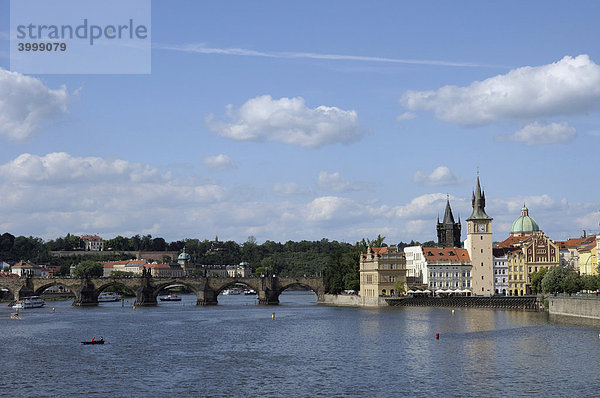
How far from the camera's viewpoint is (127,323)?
401ft

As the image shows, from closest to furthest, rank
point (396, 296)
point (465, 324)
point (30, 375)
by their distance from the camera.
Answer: point (30, 375), point (465, 324), point (396, 296)

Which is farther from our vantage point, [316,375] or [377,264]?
[377,264]

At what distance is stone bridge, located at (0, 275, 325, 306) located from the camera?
191 m

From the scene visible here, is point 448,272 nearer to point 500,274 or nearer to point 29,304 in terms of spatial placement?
point 500,274

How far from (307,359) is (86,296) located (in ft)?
413

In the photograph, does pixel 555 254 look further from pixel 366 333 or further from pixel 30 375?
pixel 30 375

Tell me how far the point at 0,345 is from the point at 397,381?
4889 cm

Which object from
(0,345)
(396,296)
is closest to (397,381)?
(0,345)

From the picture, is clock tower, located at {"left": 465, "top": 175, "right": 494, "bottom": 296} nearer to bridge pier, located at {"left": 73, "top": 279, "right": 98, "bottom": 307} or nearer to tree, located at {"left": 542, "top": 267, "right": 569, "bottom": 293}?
tree, located at {"left": 542, "top": 267, "right": 569, "bottom": 293}

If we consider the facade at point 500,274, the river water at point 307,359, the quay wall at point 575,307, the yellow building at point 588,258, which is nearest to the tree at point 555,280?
the quay wall at point 575,307

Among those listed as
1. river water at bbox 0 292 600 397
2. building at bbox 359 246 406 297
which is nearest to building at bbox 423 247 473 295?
building at bbox 359 246 406 297

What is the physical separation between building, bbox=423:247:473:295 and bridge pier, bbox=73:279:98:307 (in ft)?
259

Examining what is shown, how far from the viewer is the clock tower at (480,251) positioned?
598 ft

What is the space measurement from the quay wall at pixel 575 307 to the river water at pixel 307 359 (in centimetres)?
441
